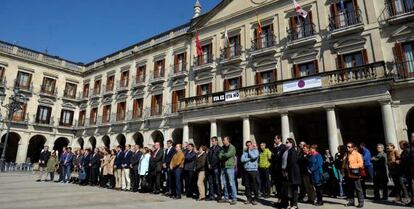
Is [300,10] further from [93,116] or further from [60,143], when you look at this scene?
[60,143]

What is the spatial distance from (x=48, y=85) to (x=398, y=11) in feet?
106

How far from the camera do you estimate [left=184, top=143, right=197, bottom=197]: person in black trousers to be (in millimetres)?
10391

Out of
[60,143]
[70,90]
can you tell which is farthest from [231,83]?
[60,143]

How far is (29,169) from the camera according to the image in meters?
28.4

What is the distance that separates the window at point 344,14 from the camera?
17.0m

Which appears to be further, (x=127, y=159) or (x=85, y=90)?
(x=85, y=90)

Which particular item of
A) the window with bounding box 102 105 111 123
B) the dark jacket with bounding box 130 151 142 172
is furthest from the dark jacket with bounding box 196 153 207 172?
the window with bounding box 102 105 111 123

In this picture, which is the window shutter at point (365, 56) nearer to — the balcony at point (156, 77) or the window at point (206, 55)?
the window at point (206, 55)

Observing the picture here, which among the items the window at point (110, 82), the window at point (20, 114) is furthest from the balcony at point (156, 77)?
the window at point (20, 114)

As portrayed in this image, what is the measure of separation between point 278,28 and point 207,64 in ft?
19.3

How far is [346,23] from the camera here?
17.2 metres

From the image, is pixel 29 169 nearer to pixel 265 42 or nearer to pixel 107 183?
pixel 107 183

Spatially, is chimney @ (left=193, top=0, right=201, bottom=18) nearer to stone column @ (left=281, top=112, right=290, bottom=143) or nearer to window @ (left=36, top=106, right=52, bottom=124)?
stone column @ (left=281, top=112, right=290, bottom=143)

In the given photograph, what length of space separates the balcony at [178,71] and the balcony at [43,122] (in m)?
15.5
